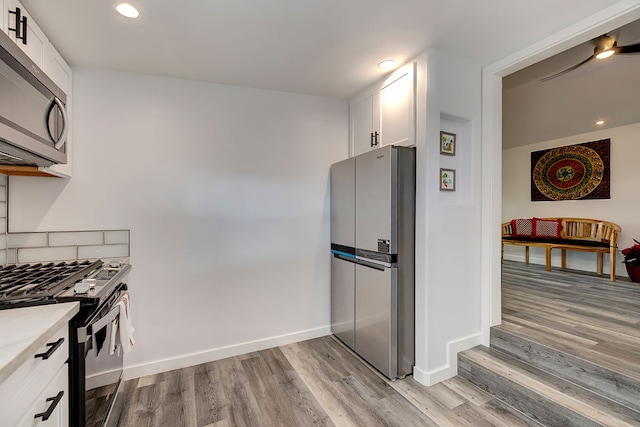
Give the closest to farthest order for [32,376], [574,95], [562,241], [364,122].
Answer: [32,376] → [364,122] → [574,95] → [562,241]

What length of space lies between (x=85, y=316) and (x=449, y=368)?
231cm

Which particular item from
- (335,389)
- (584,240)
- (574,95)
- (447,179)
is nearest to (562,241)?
(584,240)

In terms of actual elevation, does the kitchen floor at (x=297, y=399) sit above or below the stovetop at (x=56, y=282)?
below

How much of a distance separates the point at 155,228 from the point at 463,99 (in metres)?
2.63

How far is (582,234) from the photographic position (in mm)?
4488

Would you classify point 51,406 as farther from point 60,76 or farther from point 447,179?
point 447,179

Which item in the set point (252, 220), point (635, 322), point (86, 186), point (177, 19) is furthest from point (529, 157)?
point (86, 186)

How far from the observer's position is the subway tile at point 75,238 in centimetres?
208

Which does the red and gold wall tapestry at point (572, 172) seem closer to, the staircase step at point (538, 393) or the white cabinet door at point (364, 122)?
the staircase step at point (538, 393)

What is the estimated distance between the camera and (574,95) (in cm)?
361

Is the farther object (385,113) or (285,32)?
(385,113)

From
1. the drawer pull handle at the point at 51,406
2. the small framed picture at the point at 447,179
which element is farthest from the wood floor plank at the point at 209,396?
the small framed picture at the point at 447,179

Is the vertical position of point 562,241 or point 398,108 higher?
point 398,108

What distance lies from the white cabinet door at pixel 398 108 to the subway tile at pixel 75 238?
93.8 inches
